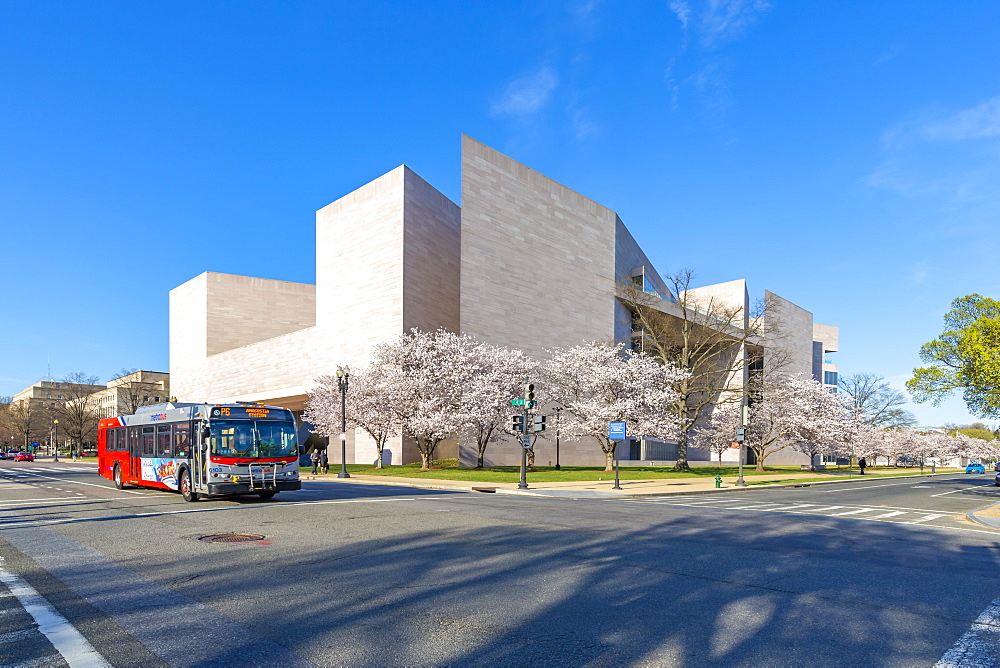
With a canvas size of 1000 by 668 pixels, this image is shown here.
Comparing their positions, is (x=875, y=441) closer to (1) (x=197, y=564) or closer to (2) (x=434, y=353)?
(2) (x=434, y=353)

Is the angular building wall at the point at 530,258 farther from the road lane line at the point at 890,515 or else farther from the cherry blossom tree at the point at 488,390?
the road lane line at the point at 890,515

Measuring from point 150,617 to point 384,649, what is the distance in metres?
2.72

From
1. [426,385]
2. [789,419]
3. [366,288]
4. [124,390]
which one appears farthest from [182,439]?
[124,390]

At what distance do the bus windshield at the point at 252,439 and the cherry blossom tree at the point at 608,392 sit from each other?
28393mm

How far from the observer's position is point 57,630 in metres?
6.23

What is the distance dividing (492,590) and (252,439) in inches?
519

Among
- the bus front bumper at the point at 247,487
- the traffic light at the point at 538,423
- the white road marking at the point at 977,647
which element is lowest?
the bus front bumper at the point at 247,487

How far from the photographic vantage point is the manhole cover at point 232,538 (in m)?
11.8

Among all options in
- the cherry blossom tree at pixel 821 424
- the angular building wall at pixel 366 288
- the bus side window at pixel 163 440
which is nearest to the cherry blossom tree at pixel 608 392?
the angular building wall at pixel 366 288

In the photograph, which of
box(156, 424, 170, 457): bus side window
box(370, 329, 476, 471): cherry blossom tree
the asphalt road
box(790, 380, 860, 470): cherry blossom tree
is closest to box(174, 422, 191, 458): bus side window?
box(156, 424, 170, 457): bus side window

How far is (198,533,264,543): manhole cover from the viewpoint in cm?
1175

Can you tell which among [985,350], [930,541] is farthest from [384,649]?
[985,350]

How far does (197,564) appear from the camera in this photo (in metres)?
9.55

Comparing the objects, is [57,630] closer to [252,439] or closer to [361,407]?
[252,439]
